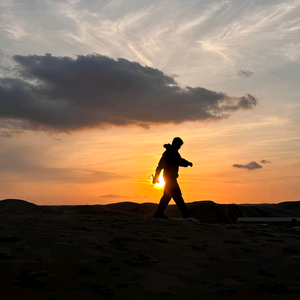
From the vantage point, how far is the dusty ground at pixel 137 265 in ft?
9.08

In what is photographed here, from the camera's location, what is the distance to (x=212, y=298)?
272cm

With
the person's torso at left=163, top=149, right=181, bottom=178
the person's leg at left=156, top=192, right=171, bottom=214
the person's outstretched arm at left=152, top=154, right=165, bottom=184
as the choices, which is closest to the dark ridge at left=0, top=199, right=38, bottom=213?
→ the person's outstretched arm at left=152, top=154, right=165, bottom=184

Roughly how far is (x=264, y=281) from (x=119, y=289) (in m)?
1.46

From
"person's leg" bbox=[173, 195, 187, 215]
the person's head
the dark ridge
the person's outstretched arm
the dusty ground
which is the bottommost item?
the dusty ground

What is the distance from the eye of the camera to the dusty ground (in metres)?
2.77

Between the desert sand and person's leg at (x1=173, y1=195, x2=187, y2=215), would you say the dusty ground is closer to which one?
the desert sand

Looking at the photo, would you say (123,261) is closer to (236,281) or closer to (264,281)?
(236,281)

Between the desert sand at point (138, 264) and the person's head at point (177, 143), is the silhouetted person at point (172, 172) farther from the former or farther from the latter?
the desert sand at point (138, 264)

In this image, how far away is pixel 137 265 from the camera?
3.45m

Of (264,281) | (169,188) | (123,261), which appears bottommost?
(264,281)

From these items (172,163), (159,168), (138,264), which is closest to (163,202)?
(159,168)

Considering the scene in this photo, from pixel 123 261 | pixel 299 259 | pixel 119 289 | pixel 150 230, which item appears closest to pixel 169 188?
pixel 150 230

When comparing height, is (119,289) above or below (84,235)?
below

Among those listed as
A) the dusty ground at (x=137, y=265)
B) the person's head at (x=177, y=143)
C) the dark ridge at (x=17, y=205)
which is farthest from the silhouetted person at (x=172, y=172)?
the dark ridge at (x=17, y=205)
